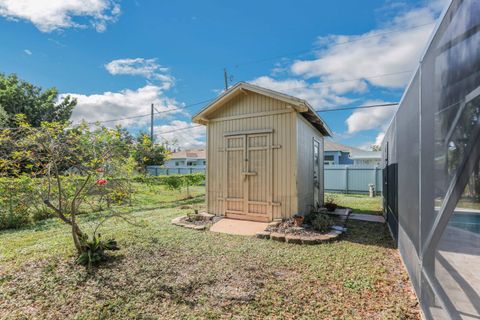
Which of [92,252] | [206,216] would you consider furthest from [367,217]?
[92,252]

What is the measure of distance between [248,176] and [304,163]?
1.57 metres

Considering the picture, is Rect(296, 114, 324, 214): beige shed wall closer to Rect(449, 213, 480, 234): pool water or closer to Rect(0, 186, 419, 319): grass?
Rect(0, 186, 419, 319): grass

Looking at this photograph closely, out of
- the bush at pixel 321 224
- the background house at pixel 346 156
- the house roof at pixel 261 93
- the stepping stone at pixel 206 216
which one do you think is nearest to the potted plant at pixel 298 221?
the bush at pixel 321 224

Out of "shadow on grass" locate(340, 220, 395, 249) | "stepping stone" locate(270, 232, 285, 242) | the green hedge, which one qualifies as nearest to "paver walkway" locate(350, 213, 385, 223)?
"shadow on grass" locate(340, 220, 395, 249)

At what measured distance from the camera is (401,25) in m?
8.53

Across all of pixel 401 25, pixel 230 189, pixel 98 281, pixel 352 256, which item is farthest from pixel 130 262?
pixel 401 25

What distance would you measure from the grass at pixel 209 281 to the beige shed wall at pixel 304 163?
1.56 m

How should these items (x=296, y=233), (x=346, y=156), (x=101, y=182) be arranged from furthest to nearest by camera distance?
1. (x=346, y=156)
2. (x=296, y=233)
3. (x=101, y=182)

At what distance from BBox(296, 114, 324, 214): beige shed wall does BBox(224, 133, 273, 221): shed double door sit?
713mm

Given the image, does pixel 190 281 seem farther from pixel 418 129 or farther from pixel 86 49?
pixel 86 49

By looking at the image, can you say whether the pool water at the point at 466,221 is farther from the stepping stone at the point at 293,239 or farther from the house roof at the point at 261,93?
the house roof at the point at 261,93

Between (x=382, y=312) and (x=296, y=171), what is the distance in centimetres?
330

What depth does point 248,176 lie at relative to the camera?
5.91 metres

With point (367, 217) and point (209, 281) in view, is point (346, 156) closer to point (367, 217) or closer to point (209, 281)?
point (367, 217)
